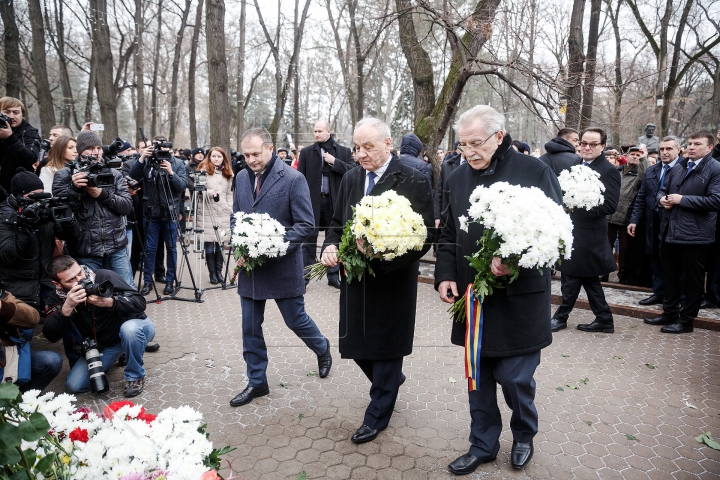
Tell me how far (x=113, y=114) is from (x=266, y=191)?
524 inches

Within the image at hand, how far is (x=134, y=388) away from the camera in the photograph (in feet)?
14.5

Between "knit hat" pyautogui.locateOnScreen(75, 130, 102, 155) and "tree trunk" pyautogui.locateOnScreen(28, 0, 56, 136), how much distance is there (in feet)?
32.5

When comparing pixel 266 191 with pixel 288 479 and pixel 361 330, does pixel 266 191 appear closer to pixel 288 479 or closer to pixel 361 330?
pixel 361 330

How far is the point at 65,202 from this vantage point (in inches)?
199

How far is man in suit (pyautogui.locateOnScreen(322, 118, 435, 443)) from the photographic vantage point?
346 centimetres

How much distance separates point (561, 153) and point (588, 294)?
69.7 inches

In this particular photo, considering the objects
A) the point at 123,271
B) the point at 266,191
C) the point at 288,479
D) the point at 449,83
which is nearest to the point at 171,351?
the point at 123,271

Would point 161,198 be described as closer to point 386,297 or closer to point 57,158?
point 57,158

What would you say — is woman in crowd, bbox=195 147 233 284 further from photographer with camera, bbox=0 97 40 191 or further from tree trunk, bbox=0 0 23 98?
tree trunk, bbox=0 0 23 98

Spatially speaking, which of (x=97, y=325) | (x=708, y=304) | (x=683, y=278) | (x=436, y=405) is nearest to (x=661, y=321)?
(x=683, y=278)

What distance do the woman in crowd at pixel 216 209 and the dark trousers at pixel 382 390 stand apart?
200 inches

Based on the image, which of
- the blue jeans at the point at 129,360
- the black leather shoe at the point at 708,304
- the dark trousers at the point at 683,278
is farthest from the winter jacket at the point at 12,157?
the black leather shoe at the point at 708,304

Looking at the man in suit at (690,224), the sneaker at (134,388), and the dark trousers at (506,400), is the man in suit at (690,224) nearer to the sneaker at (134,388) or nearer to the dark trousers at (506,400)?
the dark trousers at (506,400)

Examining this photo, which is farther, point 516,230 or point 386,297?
point 386,297
